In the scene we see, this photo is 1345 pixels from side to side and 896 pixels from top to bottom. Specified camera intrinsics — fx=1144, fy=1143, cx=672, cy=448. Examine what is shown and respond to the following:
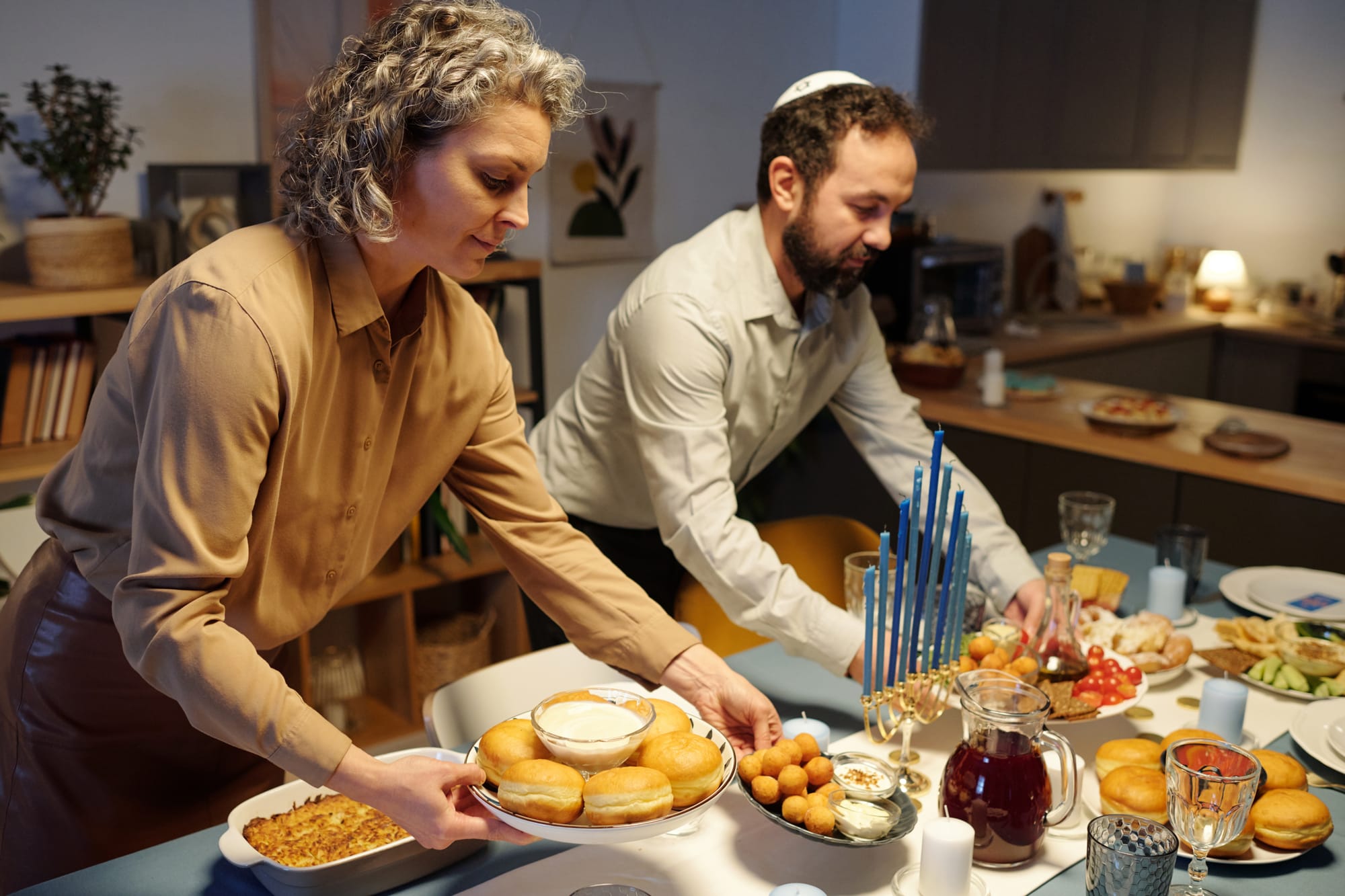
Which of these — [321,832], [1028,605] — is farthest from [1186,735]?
[321,832]

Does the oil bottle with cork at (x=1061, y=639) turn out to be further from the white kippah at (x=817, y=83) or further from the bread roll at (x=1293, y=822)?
the white kippah at (x=817, y=83)

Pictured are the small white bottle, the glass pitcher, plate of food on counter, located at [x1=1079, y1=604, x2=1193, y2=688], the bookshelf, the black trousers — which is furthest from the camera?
the small white bottle

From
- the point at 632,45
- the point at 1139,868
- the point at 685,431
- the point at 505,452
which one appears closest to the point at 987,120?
the point at 632,45

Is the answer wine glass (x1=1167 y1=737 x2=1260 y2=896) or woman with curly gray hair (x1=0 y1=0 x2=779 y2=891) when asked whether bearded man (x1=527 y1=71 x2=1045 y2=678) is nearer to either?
woman with curly gray hair (x1=0 y1=0 x2=779 y2=891)

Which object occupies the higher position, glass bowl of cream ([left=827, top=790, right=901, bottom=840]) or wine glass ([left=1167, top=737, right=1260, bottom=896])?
wine glass ([left=1167, top=737, right=1260, bottom=896])

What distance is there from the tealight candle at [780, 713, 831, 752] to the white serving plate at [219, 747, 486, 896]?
0.39m

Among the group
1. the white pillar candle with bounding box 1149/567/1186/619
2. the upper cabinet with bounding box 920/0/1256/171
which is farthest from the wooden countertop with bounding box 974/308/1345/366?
the white pillar candle with bounding box 1149/567/1186/619

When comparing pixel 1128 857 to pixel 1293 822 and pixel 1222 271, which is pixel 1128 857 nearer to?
pixel 1293 822

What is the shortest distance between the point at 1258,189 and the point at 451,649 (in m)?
4.62

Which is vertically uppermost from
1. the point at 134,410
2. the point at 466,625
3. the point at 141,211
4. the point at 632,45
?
the point at 632,45

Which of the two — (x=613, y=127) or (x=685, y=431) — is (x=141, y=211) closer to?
(x=613, y=127)

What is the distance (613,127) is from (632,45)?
0.28m

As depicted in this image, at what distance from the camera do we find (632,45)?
3.76 meters

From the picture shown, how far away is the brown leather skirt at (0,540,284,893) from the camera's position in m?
1.41
